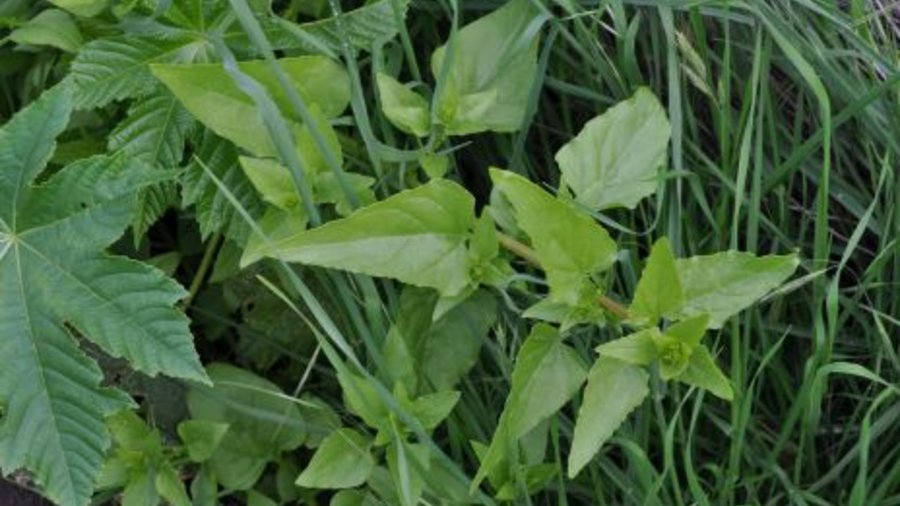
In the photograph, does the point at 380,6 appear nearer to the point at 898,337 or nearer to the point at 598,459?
the point at 598,459

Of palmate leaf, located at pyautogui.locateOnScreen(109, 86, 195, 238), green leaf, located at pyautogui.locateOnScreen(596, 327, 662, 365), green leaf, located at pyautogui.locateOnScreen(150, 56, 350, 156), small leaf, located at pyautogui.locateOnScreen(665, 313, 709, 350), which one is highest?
green leaf, located at pyautogui.locateOnScreen(150, 56, 350, 156)

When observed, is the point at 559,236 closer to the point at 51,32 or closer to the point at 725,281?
the point at 725,281

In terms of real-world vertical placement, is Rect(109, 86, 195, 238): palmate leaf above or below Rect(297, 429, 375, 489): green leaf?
above

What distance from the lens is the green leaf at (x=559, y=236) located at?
1.02m

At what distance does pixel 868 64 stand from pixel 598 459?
0.44 m

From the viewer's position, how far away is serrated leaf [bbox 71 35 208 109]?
119 cm

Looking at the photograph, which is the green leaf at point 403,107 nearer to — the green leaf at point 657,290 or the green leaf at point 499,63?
the green leaf at point 499,63

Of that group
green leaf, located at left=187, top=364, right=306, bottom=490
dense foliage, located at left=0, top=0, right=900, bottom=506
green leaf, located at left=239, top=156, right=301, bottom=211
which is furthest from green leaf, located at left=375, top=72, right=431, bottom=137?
green leaf, located at left=187, top=364, right=306, bottom=490

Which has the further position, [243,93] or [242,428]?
[242,428]

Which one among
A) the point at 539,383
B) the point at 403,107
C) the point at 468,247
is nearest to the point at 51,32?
the point at 403,107

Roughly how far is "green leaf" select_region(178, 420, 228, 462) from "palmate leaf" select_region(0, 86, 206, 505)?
0.59 ft

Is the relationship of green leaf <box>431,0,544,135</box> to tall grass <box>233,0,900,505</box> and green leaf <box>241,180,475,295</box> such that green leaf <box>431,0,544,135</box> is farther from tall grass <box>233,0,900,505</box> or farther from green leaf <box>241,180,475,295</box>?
green leaf <box>241,180,475,295</box>

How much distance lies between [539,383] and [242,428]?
0.37m

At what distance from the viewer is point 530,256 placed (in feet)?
3.69
